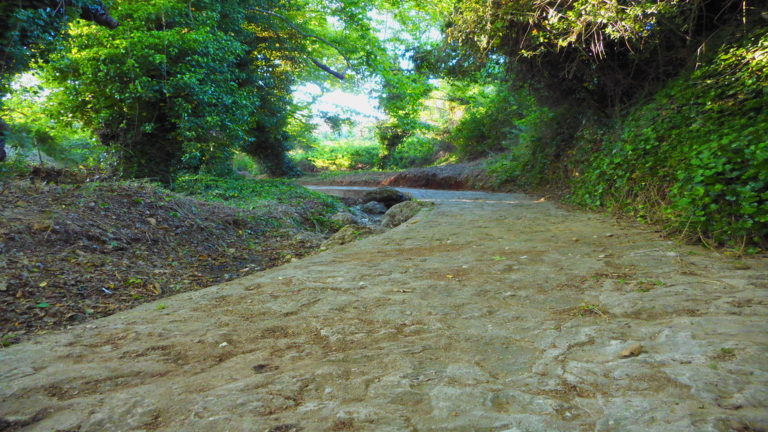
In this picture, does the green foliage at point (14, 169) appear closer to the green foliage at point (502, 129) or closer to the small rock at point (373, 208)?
the small rock at point (373, 208)

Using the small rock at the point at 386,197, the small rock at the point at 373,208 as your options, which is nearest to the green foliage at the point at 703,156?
the small rock at the point at 373,208

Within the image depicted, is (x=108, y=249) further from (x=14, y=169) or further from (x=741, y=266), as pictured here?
(x=741, y=266)

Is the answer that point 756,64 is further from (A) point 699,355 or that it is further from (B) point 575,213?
(A) point 699,355

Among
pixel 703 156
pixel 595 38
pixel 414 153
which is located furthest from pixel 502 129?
pixel 703 156

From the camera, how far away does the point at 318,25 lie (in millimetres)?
14484

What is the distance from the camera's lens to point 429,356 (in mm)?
1483

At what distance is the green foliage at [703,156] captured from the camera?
2.81 m

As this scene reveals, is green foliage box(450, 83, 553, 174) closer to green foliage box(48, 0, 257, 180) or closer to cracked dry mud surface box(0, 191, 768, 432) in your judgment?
green foliage box(48, 0, 257, 180)

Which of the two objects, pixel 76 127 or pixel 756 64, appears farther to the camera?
pixel 76 127

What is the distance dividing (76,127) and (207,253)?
19.5 feet

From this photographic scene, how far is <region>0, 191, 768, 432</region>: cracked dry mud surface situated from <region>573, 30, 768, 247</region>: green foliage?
1.42 feet

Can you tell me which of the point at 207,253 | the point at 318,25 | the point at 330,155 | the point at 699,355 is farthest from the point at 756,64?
the point at 330,155

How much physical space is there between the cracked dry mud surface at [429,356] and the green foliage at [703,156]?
0.43 m

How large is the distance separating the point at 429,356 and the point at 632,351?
71 cm
